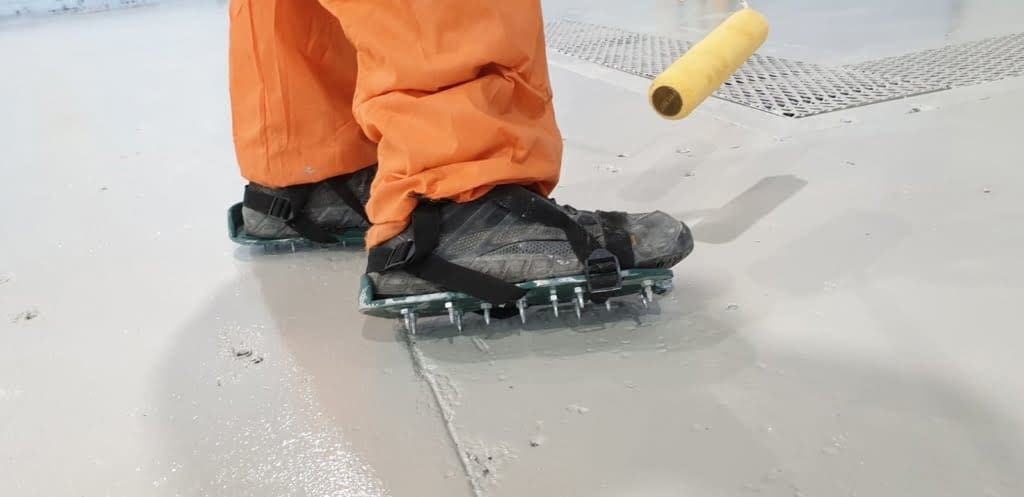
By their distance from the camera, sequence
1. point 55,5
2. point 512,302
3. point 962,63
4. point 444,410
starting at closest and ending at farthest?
point 444,410 < point 512,302 < point 962,63 < point 55,5

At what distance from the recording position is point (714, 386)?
2.26ft

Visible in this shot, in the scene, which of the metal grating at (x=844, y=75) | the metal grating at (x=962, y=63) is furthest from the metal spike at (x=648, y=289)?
the metal grating at (x=962, y=63)

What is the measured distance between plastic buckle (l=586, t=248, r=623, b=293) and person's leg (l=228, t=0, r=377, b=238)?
0.40 m

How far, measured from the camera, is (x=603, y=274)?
2.51ft

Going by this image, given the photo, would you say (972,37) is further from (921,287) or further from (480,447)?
(480,447)

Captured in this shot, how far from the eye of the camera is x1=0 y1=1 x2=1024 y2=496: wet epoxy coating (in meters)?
0.62

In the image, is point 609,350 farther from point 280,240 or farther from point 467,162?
point 280,240

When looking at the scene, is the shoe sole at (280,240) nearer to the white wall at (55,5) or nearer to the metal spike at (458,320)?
the metal spike at (458,320)

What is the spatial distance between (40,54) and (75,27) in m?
1.09

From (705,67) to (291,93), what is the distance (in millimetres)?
544

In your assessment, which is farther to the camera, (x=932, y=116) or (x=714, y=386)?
(x=932, y=116)

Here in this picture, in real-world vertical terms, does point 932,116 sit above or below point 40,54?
above

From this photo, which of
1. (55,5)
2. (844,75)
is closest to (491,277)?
(844,75)

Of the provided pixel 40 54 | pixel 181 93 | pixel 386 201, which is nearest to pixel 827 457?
pixel 386 201
